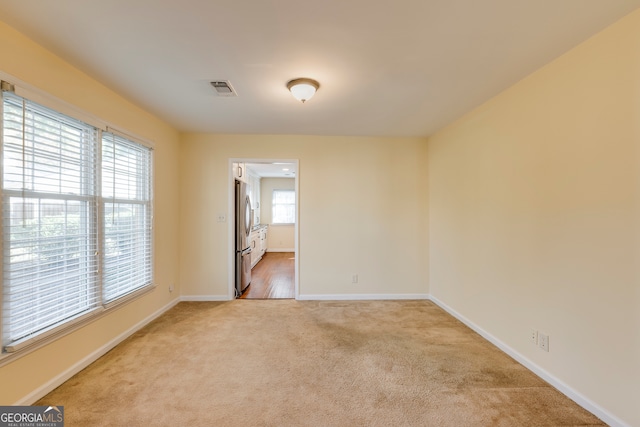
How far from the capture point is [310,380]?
83.6 inches

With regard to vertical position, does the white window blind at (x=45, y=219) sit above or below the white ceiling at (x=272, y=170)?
below

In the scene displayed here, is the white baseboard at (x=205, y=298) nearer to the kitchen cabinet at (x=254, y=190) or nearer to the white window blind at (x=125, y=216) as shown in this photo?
the white window blind at (x=125, y=216)

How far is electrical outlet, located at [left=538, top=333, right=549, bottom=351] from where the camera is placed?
2.12 metres

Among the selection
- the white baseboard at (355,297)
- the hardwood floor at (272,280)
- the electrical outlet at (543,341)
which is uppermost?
the electrical outlet at (543,341)

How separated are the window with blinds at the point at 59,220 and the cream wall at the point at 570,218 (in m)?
3.75

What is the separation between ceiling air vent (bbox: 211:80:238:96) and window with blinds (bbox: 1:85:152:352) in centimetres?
113

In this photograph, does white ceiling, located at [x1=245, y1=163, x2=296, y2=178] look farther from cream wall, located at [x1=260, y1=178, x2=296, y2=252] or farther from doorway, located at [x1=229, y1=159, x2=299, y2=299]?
cream wall, located at [x1=260, y1=178, x2=296, y2=252]

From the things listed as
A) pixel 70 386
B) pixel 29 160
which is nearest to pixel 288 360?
pixel 70 386

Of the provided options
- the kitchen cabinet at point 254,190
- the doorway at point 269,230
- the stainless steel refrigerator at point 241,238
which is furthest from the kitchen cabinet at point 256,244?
the stainless steel refrigerator at point 241,238

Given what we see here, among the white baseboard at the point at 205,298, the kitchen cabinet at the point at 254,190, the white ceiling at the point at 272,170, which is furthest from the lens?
the kitchen cabinet at the point at 254,190

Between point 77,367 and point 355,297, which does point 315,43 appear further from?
point 355,297

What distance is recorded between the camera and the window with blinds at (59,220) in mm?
1726

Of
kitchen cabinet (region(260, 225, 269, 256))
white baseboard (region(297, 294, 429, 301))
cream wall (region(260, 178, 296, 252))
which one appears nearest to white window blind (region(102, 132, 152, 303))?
white baseboard (region(297, 294, 429, 301))

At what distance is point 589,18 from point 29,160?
3.68 m
